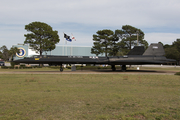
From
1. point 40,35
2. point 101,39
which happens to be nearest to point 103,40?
point 101,39

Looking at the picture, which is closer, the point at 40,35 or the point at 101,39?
the point at 40,35

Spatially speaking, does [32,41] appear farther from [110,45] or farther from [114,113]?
[114,113]

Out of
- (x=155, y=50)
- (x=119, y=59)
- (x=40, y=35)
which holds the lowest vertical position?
(x=119, y=59)

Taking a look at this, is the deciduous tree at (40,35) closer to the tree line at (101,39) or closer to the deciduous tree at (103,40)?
the tree line at (101,39)

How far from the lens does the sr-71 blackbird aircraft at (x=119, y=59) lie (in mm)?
26511

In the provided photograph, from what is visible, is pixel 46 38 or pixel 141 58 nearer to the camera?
pixel 141 58

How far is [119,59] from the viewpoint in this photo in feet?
94.3

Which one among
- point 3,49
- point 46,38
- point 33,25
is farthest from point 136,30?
point 3,49

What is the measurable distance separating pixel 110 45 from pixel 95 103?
144ft

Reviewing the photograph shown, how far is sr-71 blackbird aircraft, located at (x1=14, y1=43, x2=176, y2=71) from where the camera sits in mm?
26511

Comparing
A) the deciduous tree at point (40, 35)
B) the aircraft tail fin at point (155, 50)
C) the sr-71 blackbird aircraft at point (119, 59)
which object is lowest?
the sr-71 blackbird aircraft at point (119, 59)

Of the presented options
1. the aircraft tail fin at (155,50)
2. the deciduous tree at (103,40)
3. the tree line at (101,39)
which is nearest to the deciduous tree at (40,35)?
the tree line at (101,39)

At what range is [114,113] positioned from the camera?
18.2ft

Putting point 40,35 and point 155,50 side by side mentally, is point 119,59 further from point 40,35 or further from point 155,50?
point 40,35
